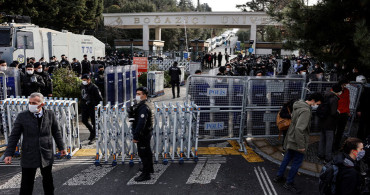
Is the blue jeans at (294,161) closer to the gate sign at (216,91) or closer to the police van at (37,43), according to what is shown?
the gate sign at (216,91)

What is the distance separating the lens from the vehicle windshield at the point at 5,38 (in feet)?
46.3

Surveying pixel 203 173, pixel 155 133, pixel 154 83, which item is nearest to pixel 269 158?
pixel 203 173

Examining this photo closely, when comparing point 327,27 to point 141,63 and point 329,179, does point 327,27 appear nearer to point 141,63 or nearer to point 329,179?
point 329,179

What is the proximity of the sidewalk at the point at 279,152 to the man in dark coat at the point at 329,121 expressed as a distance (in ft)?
0.90

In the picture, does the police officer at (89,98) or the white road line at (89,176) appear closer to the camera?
the white road line at (89,176)

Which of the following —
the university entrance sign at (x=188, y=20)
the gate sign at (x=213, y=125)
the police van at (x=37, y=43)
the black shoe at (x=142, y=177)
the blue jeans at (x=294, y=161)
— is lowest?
the black shoe at (x=142, y=177)

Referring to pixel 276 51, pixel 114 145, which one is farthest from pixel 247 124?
pixel 276 51

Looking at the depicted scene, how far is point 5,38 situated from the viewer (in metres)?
14.2

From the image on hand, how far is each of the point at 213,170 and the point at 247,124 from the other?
1856 millimetres

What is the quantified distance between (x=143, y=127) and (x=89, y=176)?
1573 millimetres

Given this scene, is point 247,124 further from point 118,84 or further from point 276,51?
point 276,51

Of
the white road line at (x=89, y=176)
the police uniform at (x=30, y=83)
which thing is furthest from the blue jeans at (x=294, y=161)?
the police uniform at (x=30, y=83)

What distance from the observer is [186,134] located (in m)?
6.51

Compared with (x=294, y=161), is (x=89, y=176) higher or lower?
lower
